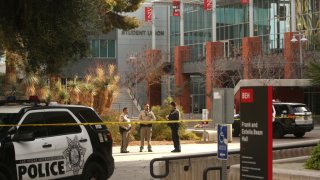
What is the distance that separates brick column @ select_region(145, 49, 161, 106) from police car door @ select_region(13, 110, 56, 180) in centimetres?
5783

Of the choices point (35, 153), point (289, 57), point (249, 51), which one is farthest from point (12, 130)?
point (249, 51)

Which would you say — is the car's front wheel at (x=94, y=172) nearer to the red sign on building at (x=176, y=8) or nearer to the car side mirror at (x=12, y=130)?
the car side mirror at (x=12, y=130)

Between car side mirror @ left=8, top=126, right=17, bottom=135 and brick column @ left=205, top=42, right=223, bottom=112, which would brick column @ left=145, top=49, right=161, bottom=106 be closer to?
brick column @ left=205, top=42, right=223, bottom=112

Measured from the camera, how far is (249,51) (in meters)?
57.2

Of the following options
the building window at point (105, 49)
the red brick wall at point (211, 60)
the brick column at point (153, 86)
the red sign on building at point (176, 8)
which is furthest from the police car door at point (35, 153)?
the building window at point (105, 49)

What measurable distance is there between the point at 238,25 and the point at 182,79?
9.00m

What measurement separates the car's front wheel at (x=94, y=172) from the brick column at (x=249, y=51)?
139 ft

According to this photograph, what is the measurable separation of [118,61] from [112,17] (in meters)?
46.8

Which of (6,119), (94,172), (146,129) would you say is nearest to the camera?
(6,119)

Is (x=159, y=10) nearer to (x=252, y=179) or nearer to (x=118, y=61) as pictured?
(x=118, y=61)

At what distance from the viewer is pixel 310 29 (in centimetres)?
5609

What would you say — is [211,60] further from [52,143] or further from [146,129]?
[52,143]

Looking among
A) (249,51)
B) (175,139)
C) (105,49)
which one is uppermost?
(105,49)

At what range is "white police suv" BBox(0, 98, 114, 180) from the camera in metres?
10.7
